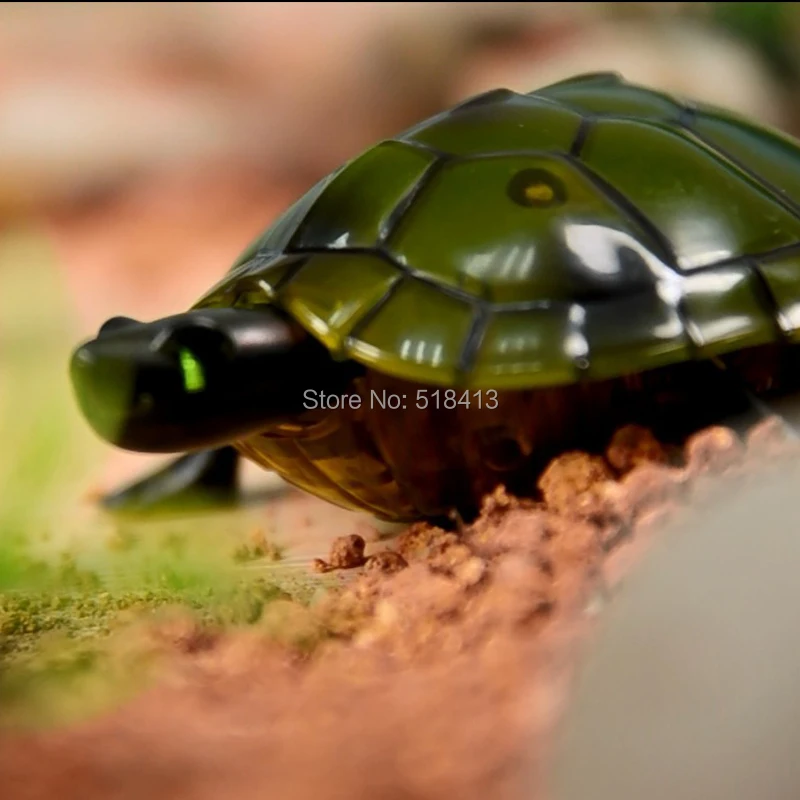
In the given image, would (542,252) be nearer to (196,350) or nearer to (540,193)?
(540,193)

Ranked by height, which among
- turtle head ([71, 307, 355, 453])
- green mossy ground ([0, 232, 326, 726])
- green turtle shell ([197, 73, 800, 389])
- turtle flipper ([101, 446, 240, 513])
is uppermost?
green turtle shell ([197, 73, 800, 389])

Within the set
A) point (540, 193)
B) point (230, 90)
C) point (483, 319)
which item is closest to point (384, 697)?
point (483, 319)

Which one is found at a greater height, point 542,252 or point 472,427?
point 542,252

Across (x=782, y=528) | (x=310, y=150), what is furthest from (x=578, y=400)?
(x=310, y=150)

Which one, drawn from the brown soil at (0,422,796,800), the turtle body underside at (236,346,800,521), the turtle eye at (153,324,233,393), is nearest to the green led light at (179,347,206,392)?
the turtle eye at (153,324,233,393)

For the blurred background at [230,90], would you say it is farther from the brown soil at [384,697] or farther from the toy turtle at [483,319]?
the brown soil at [384,697]

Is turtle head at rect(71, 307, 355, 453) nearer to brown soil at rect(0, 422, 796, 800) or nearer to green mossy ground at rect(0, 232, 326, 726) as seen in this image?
green mossy ground at rect(0, 232, 326, 726)

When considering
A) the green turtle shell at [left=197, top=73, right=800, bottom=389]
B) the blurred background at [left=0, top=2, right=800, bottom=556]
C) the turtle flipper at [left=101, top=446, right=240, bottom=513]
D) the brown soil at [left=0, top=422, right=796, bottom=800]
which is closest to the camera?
the brown soil at [left=0, top=422, right=796, bottom=800]

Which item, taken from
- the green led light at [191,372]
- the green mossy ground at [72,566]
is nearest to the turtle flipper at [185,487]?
the green mossy ground at [72,566]
